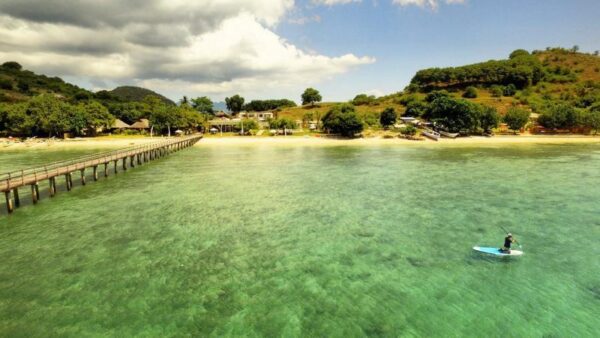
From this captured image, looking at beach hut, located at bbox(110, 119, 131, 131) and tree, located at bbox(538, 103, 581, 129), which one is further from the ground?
tree, located at bbox(538, 103, 581, 129)

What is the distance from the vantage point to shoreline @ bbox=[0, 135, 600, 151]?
97.2 meters

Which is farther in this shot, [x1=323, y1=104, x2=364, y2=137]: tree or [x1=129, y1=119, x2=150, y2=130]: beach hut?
[x1=129, y1=119, x2=150, y2=130]: beach hut

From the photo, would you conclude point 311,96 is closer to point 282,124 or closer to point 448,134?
point 282,124

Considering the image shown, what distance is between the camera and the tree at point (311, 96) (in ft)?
634

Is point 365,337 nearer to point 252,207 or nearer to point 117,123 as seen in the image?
point 252,207

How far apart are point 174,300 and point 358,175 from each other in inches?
1484

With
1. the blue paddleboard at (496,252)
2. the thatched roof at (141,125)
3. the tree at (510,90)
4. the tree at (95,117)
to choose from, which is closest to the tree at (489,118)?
the tree at (510,90)

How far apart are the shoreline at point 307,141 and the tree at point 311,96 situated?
84.7 m

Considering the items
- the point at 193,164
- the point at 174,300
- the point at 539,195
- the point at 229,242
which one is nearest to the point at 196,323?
the point at 174,300

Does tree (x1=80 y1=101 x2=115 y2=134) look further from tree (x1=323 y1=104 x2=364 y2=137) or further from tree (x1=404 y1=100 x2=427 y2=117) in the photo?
tree (x1=404 y1=100 x2=427 y2=117)

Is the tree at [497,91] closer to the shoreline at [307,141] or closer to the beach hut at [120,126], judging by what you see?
the shoreline at [307,141]

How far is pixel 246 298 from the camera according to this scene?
17656 millimetres

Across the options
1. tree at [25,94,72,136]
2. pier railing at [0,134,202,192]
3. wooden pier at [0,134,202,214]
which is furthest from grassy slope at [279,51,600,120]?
pier railing at [0,134,202,192]

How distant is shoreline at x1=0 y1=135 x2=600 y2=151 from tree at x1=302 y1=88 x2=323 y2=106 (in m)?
84.7
